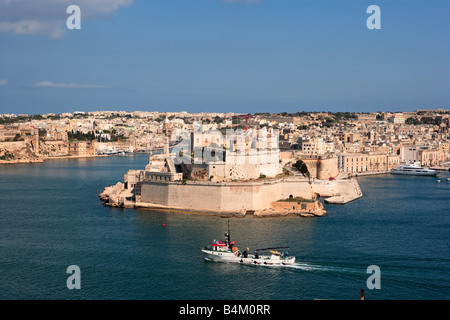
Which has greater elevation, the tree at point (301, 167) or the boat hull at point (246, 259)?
the tree at point (301, 167)

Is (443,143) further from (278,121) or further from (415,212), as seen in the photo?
(415,212)

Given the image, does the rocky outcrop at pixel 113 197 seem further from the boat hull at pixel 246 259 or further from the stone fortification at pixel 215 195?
the boat hull at pixel 246 259

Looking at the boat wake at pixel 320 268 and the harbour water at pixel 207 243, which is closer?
the harbour water at pixel 207 243

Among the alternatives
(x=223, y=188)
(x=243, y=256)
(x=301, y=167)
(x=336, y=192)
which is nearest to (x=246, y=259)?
(x=243, y=256)

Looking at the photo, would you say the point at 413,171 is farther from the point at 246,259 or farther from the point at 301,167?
the point at 246,259

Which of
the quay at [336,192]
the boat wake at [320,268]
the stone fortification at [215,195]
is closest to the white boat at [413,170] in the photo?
the quay at [336,192]

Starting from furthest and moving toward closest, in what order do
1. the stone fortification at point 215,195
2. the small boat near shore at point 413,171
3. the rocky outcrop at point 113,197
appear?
the small boat near shore at point 413,171 → the rocky outcrop at point 113,197 → the stone fortification at point 215,195
